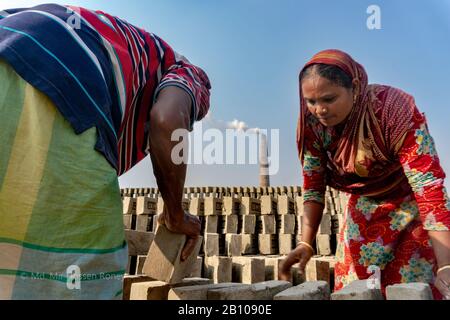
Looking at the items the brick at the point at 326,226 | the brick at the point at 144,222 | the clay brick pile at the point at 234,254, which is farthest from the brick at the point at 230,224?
the brick at the point at 326,226

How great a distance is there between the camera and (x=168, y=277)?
6.15 feet

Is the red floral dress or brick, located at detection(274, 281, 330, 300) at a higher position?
the red floral dress

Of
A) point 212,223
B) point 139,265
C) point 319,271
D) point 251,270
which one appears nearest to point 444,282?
point 319,271

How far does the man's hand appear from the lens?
5.82 feet

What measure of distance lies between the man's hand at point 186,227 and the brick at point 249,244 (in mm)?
3950

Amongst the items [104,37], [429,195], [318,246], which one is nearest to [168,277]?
[104,37]

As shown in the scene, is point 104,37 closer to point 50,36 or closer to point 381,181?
point 50,36

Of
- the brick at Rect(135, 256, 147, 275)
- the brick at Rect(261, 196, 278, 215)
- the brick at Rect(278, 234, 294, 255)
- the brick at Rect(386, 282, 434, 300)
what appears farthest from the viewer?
the brick at Rect(261, 196, 278, 215)

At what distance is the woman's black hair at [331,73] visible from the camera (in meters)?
1.96

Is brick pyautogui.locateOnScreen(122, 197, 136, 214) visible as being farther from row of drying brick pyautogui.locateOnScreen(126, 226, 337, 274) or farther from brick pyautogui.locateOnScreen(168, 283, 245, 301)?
brick pyautogui.locateOnScreen(168, 283, 245, 301)

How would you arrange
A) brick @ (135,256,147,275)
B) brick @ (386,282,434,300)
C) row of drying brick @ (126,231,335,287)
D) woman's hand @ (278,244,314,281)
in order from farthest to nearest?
brick @ (135,256,147,275) → row of drying brick @ (126,231,335,287) → woman's hand @ (278,244,314,281) → brick @ (386,282,434,300)

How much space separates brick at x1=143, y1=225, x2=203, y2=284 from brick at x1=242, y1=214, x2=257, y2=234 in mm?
4324

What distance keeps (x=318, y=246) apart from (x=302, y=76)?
372 centimetres

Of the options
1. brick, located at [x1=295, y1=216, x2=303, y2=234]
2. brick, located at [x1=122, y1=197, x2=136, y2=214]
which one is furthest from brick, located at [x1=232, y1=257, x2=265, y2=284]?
brick, located at [x1=122, y1=197, x2=136, y2=214]
